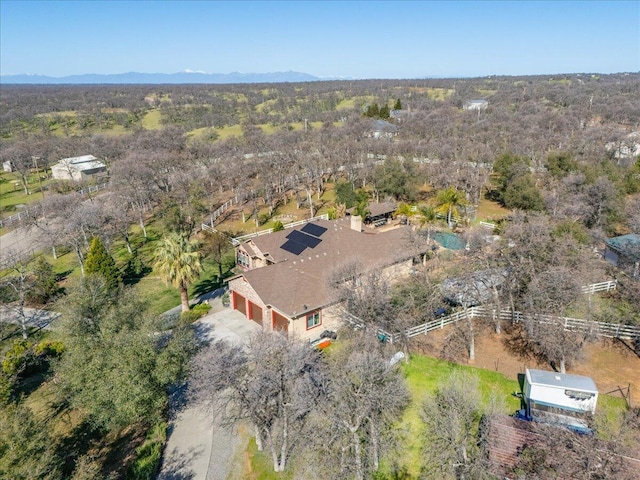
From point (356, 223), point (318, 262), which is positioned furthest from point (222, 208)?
point (318, 262)

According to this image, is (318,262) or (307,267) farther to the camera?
(318,262)

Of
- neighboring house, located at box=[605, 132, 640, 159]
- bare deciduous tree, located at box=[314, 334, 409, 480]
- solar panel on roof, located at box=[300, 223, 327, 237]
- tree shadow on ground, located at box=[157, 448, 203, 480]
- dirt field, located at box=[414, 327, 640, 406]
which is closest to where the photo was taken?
bare deciduous tree, located at box=[314, 334, 409, 480]

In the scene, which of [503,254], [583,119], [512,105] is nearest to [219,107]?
[512,105]

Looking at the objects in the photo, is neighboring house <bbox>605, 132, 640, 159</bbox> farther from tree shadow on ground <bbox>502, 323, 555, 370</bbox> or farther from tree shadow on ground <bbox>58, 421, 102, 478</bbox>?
tree shadow on ground <bbox>58, 421, 102, 478</bbox>

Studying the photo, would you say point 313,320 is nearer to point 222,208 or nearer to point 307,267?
point 307,267

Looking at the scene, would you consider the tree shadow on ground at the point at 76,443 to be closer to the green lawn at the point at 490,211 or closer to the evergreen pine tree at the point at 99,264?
the evergreen pine tree at the point at 99,264

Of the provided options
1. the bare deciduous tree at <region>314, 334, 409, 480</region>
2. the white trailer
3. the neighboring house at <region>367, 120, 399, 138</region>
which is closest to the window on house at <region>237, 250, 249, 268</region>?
the bare deciduous tree at <region>314, 334, 409, 480</region>

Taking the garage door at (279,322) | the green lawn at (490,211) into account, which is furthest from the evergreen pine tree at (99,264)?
the green lawn at (490,211)
